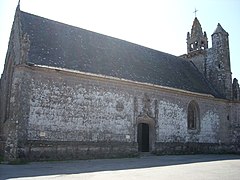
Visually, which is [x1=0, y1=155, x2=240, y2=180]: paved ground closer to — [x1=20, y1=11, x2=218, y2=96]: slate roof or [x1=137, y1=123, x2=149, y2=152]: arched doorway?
[x1=20, y1=11, x2=218, y2=96]: slate roof

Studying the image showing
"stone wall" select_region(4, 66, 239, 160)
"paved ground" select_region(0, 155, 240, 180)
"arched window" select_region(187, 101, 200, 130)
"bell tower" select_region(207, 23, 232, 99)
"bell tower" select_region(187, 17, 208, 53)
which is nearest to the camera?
"paved ground" select_region(0, 155, 240, 180)

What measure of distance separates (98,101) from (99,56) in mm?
4215

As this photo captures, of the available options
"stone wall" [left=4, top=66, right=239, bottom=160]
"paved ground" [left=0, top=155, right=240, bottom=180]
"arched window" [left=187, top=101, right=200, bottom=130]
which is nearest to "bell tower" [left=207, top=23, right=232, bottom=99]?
"arched window" [left=187, top=101, right=200, bottom=130]

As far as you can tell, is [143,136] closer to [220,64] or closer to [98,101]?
[98,101]

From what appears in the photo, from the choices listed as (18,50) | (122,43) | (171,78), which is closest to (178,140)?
(171,78)

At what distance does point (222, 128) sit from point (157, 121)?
30.4ft

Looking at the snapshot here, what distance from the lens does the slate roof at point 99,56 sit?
1734 cm

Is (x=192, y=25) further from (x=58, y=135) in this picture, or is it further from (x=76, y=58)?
(x=58, y=135)

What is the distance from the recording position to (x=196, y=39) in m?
31.1

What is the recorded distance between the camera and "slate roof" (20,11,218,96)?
683 inches

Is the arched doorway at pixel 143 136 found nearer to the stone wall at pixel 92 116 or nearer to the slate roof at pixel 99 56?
the stone wall at pixel 92 116

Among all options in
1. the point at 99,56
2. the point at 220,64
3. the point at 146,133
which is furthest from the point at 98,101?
the point at 220,64

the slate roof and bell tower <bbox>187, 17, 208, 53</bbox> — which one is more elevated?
bell tower <bbox>187, 17, 208, 53</bbox>

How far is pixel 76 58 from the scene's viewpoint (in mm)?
18328
